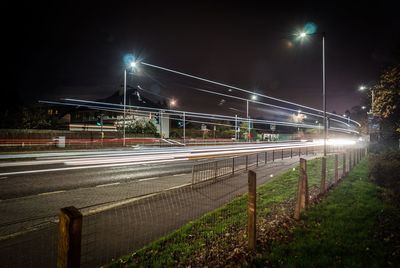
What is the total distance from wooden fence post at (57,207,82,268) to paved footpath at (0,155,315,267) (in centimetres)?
250

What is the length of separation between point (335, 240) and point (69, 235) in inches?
186

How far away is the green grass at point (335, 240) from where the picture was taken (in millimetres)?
4293

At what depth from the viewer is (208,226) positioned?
6215 millimetres

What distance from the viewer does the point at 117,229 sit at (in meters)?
6.08

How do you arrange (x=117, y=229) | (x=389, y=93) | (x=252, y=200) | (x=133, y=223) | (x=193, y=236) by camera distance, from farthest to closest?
(x=389, y=93)
(x=133, y=223)
(x=117, y=229)
(x=193, y=236)
(x=252, y=200)

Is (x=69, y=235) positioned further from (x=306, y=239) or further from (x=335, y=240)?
(x=335, y=240)

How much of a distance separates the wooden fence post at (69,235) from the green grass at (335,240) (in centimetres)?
288

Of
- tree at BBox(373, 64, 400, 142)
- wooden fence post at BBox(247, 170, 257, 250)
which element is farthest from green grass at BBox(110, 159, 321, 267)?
tree at BBox(373, 64, 400, 142)

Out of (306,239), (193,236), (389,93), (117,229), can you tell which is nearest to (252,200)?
(306,239)

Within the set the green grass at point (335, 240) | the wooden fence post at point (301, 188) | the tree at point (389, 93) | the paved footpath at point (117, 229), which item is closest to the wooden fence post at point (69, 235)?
the paved footpath at point (117, 229)

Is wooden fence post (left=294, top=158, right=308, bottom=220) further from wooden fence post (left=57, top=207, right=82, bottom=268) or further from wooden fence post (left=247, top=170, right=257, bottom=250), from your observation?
wooden fence post (left=57, top=207, right=82, bottom=268)

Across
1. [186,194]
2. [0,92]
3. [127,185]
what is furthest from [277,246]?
[0,92]

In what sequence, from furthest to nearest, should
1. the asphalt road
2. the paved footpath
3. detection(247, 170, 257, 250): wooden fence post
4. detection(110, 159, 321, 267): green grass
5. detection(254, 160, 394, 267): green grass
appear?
the asphalt road
the paved footpath
detection(110, 159, 321, 267): green grass
detection(247, 170, 257, 250): wooden fence post
detection(254, 160, 394, 267): green grass

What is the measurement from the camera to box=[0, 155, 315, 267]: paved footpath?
16.1 feet
